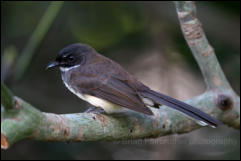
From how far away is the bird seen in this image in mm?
3541

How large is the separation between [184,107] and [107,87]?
737 mm

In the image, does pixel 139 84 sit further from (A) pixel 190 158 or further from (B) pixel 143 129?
(A) pixel 190 158

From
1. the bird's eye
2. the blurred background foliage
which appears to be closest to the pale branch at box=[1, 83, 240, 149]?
the bird's eye

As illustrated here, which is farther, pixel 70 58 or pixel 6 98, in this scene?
pixel 70 58

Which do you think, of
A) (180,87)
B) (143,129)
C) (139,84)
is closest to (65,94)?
(180,87)

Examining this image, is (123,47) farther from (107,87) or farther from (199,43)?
(107,87)

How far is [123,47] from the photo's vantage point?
5750mm

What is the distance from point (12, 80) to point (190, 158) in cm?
238

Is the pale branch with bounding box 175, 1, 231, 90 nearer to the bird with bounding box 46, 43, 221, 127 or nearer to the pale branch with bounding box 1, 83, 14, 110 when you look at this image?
the bird with bounding box 46, 43, 221, 127

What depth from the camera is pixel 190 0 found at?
393 cm

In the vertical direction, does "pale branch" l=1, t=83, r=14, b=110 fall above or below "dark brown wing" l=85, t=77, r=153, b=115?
below

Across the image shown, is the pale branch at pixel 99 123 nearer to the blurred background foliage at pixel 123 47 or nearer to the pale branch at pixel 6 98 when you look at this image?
the pale branch at pixel 6 98

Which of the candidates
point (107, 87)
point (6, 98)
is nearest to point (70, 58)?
point (107, 87)

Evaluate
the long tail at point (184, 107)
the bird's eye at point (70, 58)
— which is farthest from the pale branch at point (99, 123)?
the bird's eye at point (70, 58)
